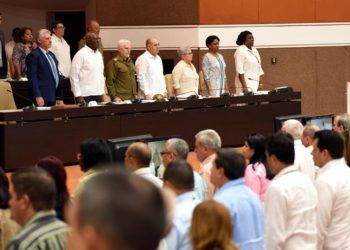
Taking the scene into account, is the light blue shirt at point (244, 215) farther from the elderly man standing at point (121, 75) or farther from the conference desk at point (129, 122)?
the elderly man standing at point (121, 75)

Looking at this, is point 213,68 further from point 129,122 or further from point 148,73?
point 129,122

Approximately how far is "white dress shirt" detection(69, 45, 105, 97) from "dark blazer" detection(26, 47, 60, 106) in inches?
21.0

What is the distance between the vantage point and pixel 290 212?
5.38 m

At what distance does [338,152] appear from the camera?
19.8ft

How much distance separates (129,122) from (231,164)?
6.95 meters

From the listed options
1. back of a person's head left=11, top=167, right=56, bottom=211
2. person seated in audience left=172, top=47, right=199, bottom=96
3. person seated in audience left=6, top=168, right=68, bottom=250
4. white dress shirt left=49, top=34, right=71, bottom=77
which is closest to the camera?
person seated in audience left=6, top=168, right=68, bottom=250

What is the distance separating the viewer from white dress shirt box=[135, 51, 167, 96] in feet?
43.4

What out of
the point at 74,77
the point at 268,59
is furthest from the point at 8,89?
the point at 268,59

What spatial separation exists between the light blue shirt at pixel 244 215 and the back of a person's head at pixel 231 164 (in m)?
0.07

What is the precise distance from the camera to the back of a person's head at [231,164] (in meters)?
5.25

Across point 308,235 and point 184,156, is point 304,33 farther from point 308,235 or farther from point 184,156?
point 308,235

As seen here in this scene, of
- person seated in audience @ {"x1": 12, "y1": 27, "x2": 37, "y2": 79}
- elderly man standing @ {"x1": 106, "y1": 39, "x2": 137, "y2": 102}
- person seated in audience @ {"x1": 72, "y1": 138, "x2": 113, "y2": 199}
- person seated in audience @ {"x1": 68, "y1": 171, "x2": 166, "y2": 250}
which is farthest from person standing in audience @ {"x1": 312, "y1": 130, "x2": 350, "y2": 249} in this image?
person seated in audience @ {"x1": 12, "y1": 27, "x2": 37, "y2": 79}

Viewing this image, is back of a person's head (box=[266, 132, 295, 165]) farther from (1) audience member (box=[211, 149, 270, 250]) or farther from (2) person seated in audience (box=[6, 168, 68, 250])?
(2) person seated in audience (box=[6, 168, 68, 250])

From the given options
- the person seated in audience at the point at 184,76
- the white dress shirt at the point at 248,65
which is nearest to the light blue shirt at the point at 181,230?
the person seated in audience at the point at 184,76
